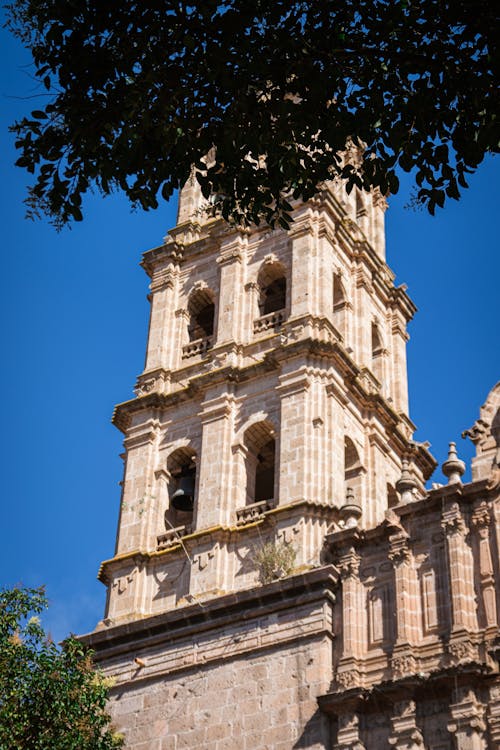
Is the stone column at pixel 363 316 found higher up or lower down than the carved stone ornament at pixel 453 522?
higher up

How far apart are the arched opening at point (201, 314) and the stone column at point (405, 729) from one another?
14.7 m

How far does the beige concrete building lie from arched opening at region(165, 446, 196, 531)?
0.06 metres

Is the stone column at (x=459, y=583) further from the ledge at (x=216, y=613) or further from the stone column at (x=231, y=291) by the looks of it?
the stone column at (x=231, y=291)

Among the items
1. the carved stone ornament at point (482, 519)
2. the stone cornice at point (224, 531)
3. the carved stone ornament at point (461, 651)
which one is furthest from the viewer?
the stone cornice at point (224, 531)

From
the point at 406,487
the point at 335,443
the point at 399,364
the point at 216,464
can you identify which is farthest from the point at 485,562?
the point at 399,364

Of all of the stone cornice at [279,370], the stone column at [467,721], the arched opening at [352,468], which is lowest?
the stone column at [467,721]

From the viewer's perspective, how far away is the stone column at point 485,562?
81.1 feet

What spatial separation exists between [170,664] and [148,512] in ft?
17.1

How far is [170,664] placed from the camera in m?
27.7

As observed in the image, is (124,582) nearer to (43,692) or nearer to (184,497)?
(184,497)

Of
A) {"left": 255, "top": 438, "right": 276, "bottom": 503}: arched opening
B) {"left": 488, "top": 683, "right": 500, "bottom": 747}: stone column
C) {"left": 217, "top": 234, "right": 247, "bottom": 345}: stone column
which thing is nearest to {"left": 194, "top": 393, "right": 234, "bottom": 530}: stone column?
{"left": 255, "top": 438, "right": 276, "bottom": 503}: arched opening

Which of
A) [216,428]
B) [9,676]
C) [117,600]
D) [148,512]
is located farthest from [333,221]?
[9,676]

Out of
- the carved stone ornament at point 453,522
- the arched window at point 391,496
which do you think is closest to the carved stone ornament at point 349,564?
the carved stone ornament at point 453,522

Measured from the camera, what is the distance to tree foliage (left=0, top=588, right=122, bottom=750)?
2342cm
